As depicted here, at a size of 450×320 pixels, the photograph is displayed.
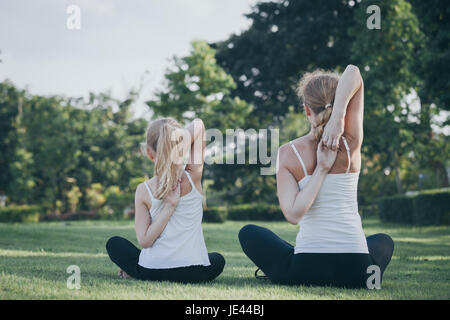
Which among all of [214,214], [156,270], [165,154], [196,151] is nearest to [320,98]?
→ [196,151]

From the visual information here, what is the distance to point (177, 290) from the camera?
11.6ft

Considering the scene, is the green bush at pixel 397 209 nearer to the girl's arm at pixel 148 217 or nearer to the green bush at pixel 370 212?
the green bush at pixel 370 212

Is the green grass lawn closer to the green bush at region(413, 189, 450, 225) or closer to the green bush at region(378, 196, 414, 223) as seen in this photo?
the green bush at region(413, 189, 450, 225)

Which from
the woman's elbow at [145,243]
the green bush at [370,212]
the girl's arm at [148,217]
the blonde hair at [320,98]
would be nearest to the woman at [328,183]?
the blonde hair at [320,98]

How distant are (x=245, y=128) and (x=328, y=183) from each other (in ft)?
94.2

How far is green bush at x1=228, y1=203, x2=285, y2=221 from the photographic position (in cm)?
2793

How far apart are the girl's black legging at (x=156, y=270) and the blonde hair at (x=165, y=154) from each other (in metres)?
0.67

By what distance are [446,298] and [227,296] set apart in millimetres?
1580

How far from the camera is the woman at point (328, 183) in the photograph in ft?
11.3

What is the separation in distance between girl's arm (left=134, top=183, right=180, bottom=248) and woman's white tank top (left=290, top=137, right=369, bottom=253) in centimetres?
110

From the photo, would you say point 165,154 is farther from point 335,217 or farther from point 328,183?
point 335,217

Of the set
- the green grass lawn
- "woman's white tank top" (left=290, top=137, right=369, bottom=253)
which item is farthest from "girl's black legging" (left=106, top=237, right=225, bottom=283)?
"woman's white tank top" (left=290, top=137, right=369, bottom=253)

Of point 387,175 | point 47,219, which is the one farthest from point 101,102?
point 387,175

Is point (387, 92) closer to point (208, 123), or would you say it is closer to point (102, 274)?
point (208, 123)
